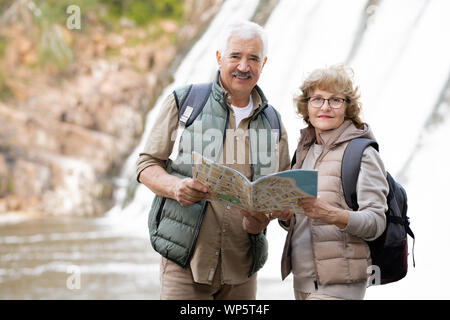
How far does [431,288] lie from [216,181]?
10.4ft

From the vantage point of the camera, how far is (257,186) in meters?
1.27

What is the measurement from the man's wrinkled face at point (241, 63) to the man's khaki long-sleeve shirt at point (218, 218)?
118 millimetres

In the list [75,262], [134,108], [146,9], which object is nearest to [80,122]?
[134,108]

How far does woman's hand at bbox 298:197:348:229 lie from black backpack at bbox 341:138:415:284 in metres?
0.09

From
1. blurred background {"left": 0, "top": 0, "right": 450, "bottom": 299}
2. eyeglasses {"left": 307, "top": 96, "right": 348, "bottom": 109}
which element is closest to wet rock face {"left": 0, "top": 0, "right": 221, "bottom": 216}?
blurred background {"left": 0, "top": 0, "right": 450, "bottom": 299}

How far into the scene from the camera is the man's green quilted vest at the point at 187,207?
5.20 ft

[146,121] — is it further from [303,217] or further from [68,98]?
[303,217]

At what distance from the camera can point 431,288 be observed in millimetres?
3922

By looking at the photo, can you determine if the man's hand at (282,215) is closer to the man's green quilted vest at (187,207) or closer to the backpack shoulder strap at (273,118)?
the man's green quilted vest at (187,207)

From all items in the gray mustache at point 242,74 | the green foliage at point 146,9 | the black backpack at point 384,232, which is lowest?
the black backpack at point 384,232

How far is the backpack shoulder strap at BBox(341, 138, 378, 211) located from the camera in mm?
1439

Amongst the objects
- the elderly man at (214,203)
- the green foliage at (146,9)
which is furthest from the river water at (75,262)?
the green foliage at (146,9)

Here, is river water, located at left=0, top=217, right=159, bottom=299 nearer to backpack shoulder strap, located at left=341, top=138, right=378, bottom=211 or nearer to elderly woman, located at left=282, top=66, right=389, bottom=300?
elderly woman, located at left=282, top=66, right=389, bottom=300
